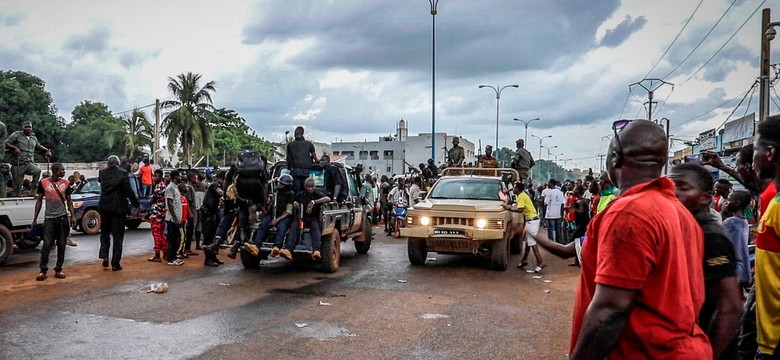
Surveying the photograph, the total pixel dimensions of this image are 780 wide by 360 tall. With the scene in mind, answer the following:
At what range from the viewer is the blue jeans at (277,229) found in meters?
9.09

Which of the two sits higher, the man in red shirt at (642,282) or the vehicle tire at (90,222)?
the man in red shirt at (642,282)

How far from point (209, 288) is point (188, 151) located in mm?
33911

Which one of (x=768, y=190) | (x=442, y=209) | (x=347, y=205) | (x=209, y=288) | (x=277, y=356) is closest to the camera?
(x=768, y=190)

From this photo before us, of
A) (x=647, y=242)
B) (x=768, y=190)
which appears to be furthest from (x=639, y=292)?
Result: (x=768, y=190)

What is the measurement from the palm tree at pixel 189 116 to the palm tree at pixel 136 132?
A: 5353mm

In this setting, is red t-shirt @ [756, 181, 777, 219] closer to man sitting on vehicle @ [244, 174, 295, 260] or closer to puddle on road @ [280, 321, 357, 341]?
puddle on road @ [280, 321, 357, 341]

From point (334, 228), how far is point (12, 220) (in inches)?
242

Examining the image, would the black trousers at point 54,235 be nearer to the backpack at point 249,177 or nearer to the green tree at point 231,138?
the backpack at point 249,177

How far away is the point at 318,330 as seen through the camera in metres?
6.17

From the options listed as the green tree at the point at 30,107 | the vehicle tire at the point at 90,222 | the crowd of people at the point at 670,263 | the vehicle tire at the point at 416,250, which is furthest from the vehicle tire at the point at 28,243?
the green tree at the point at 30,107

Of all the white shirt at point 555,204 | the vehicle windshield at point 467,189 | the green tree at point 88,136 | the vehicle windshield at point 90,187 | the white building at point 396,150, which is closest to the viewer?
the vehicle windshield at point 467,189

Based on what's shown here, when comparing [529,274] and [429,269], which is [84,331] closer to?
[429,269]

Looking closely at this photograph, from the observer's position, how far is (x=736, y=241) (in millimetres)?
4336

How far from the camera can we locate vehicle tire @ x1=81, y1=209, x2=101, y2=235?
15.5 meters
